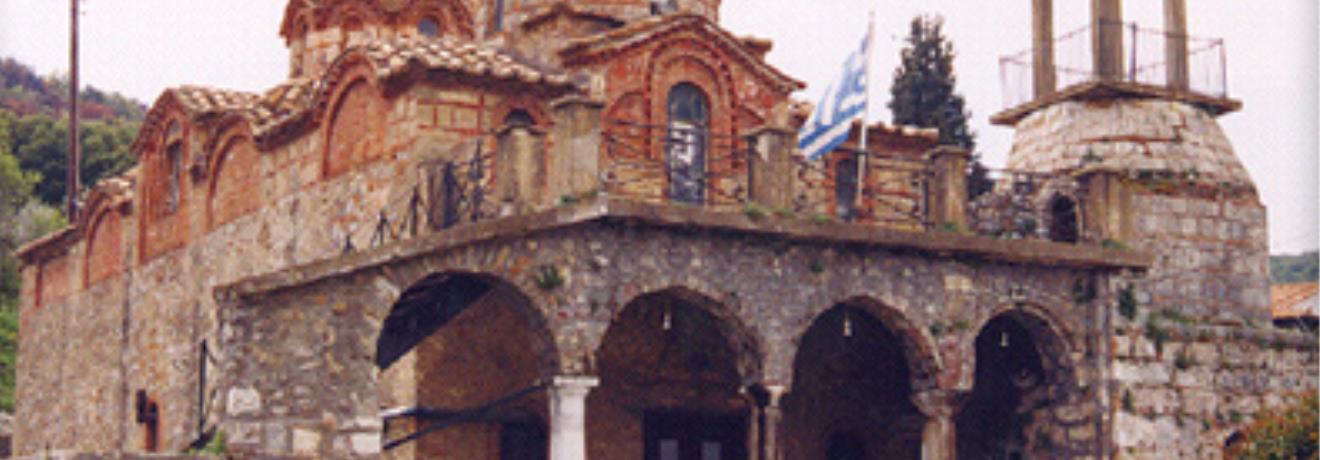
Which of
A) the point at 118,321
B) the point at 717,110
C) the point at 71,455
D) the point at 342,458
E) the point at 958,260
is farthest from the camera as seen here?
the point at 118,321

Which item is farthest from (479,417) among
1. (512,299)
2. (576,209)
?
(576,209)

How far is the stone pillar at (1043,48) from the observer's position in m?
23.8

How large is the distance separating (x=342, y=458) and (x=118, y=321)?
14.7 m

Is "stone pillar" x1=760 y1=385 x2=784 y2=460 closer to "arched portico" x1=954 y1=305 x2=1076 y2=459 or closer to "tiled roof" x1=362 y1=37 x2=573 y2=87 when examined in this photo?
"arched portico" x1=954 y1=305 x2=1076 y2=459

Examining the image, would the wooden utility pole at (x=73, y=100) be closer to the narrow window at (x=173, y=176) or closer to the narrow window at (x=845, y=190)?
the narrow window at (x=173, y=176)

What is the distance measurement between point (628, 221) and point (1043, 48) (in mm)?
8468

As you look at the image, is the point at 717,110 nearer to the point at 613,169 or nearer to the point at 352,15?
the point at 613,169

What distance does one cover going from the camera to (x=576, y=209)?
17.2 meters

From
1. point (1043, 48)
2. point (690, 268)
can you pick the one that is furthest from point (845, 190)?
point (690, 268)

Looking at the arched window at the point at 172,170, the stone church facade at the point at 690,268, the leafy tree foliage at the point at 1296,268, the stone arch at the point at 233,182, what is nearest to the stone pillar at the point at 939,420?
the stone church facade at the point at 690,268

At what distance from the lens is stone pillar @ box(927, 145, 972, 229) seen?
20109 millimetres

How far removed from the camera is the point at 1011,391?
21766 millimetres

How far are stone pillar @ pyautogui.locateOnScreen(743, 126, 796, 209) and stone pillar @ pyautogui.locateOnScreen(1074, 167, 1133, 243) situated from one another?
4.08 metres

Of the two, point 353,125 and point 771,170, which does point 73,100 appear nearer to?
point 353,125
